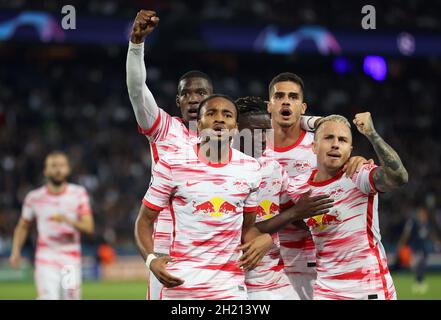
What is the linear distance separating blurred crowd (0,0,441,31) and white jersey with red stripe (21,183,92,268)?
40.4 feet

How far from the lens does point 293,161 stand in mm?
6613

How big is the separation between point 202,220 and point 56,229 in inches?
225

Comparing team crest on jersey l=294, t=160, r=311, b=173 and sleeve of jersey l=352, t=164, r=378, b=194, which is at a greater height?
team crest on jersey l=294, t=160, r=311, b=173

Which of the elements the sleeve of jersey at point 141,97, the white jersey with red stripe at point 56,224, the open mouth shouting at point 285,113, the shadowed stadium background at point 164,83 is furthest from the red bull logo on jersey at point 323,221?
the shadowed stadium background at point 164,83

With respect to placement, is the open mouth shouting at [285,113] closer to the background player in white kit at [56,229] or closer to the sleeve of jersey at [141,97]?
the sleeve of jersey at [141,97]

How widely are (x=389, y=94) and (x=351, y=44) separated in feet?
14.9

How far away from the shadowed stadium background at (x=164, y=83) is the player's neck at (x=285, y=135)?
39.5ft

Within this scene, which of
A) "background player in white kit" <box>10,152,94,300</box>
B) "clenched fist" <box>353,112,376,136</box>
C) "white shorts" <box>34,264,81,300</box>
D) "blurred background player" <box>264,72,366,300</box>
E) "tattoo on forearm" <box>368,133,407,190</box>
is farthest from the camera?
"background player in white kit" <box>10,152,94,300</box>

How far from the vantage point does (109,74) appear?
86.5ft

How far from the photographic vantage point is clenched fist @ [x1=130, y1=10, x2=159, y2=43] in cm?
561

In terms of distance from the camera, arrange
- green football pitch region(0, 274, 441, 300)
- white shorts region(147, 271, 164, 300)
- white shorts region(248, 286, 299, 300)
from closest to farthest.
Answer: white shorts region(248, 286, 299, 300)
white shorts region(147, 271, 164, 300)
green football pitch region(0, 274, 441, 300)

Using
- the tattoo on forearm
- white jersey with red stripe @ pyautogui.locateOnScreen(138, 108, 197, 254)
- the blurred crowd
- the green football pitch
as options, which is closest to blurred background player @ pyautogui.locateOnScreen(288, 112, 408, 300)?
the tattoo on forearm

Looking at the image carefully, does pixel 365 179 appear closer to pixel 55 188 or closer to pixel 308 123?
pixel 308 123

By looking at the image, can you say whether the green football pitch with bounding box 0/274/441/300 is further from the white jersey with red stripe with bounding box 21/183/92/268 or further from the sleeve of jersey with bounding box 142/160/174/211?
the sleeve of jersey with bounding box 142/160/174/211
